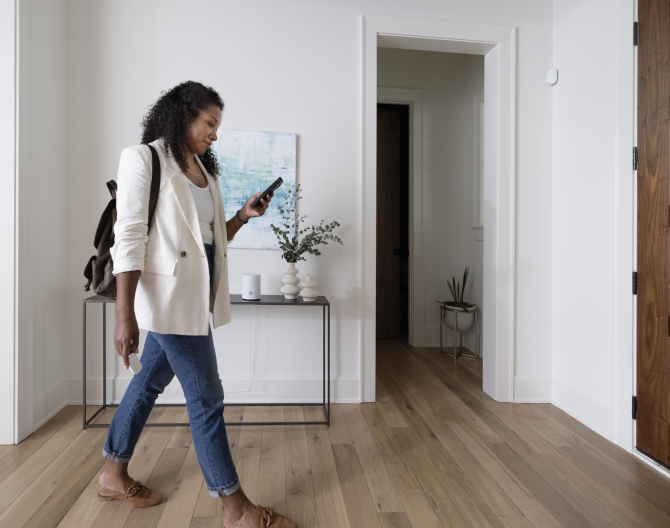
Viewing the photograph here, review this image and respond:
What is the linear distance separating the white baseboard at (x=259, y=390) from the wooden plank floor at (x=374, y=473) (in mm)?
79

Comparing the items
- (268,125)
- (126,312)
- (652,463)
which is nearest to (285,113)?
(268,125)

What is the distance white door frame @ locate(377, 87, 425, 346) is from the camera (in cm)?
410

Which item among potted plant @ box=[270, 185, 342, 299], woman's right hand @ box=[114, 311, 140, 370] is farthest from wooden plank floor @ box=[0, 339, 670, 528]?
potted plant @ box=[270, 185, 342, 299]

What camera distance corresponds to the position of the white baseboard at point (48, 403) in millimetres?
2293

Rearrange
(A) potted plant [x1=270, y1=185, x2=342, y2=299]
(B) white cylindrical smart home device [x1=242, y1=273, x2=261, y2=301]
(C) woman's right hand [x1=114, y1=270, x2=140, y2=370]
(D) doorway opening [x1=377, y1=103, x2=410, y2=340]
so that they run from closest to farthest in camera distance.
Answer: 1. (C) woman's right hand [x1=114, y1=270, x2=140, y2=370]
2. (B) white cylindrical smart home device [x1=242, y1=273, x2=261, y2=301]
3. (A) potted plant [x1=270, y1=185, x2=342, y2=299]
4. (D) doorway opening [x1=377, y1=103, x2=410, y2=340]

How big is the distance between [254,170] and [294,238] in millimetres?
477

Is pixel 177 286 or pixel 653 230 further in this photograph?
pixel 653 230

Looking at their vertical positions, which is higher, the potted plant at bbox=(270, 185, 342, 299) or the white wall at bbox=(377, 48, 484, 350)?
the white wall at bbox=(377, 48, 484, 350)

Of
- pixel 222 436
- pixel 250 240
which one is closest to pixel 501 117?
pixel 250 240

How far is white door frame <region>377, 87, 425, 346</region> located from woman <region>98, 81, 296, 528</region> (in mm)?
2736

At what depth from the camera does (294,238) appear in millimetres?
2553

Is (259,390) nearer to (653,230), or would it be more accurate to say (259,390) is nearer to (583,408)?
(583,408)

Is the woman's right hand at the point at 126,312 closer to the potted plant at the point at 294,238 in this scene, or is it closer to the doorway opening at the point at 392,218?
the potted plant at the point at 294,238

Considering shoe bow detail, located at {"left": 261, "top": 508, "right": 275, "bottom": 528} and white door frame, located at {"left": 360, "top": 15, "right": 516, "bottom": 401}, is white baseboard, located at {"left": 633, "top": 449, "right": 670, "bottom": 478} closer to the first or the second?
white door frame, located at {"left": 360, "top": 15, "right": 516, "bottom": 401}
